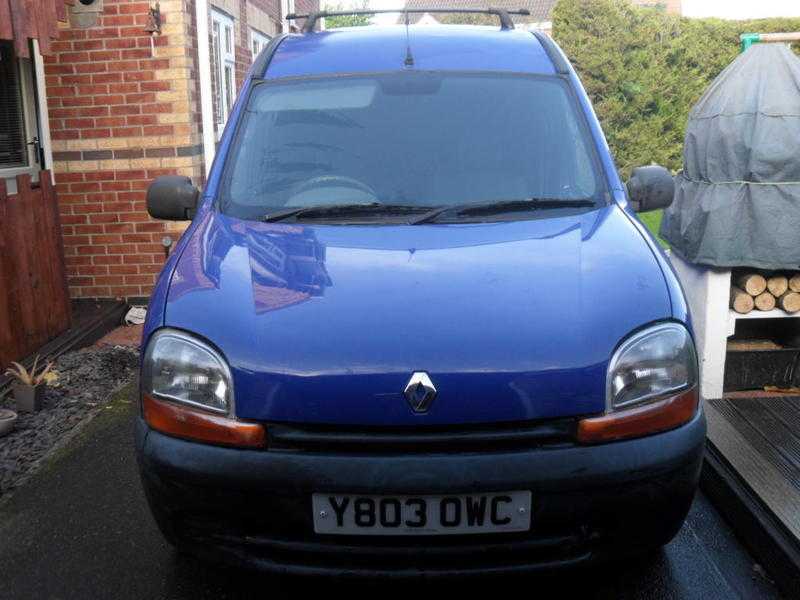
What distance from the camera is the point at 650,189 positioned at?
12.5 ft

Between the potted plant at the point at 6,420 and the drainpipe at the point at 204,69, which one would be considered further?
the drainpipe at the point at 204,69

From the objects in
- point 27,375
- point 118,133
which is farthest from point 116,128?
point 27,375

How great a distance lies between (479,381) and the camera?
2363mm

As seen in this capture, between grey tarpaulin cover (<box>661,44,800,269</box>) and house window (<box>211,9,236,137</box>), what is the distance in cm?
579

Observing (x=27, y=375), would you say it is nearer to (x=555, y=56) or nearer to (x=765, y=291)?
(x=555, y=56)

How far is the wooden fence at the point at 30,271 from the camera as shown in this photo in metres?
5.32

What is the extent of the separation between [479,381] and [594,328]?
392 mm

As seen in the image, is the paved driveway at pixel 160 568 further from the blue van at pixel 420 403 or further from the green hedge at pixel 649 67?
the green hedge at pixel 649 67

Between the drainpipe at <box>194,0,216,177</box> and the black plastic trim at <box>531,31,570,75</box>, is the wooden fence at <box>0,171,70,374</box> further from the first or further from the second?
the black plastic trim at <box>531,31,570,75</box>

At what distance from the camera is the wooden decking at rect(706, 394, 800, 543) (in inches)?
132

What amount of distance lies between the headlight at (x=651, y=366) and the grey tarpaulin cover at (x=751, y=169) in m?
2.43

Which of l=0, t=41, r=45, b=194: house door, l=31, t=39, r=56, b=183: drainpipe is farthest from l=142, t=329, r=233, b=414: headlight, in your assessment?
l=31, t=39, r=56, b=183: drainpipe

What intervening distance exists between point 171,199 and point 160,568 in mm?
1546

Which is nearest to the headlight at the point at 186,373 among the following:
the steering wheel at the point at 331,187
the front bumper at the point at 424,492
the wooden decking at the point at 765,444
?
the front bumper at the point at 424,492
